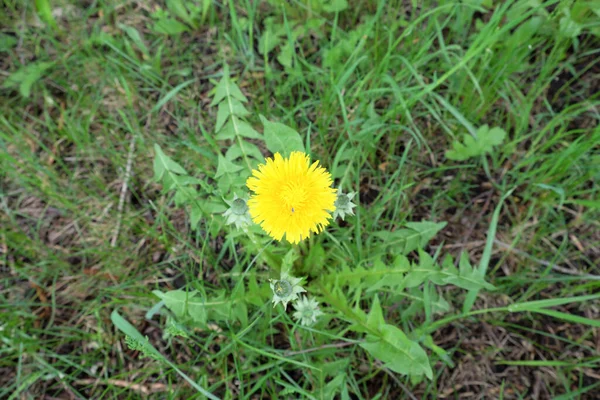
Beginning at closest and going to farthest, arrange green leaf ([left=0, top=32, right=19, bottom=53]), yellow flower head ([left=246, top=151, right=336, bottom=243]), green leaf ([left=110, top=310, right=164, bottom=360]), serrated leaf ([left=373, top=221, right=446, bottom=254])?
1. yellow flower head ([left=246, top=151, right=336, bottom=243])
2. green leaf ([left=110, top=310, right=164, bottom=360])
3. serrated leaf ([left=373, top=221, right=446, bottom=254])
4. green leaf ([left=0, top=32, right=19, bottom=53])

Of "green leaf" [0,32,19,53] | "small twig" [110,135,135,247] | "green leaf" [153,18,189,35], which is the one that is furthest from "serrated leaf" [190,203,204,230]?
"green leaf" [0,32,19,53]

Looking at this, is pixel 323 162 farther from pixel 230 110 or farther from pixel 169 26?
pixel 169 26

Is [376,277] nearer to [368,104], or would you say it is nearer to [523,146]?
[368,104]

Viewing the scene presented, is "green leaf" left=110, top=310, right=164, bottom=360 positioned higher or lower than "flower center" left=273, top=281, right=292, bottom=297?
lower

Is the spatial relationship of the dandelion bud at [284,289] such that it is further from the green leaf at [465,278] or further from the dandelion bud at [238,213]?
the green leaf at [465,278]

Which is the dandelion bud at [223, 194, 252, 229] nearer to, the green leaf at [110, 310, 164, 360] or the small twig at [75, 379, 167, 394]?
the green leaf at [110, 310, 164, 360]

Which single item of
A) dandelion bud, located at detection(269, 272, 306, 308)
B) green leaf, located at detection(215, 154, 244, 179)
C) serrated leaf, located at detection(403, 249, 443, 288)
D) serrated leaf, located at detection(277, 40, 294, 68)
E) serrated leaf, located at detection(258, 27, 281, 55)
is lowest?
serrated leaf, located at detection(403, 249, 443, 288)

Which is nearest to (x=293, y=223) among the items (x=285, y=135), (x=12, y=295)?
(x=285, y=135)

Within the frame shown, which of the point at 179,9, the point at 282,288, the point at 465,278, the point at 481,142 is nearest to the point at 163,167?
the point at 282,288

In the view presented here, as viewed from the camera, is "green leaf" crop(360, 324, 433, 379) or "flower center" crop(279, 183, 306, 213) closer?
"flower center" crop(279, 183, 306, 213)
